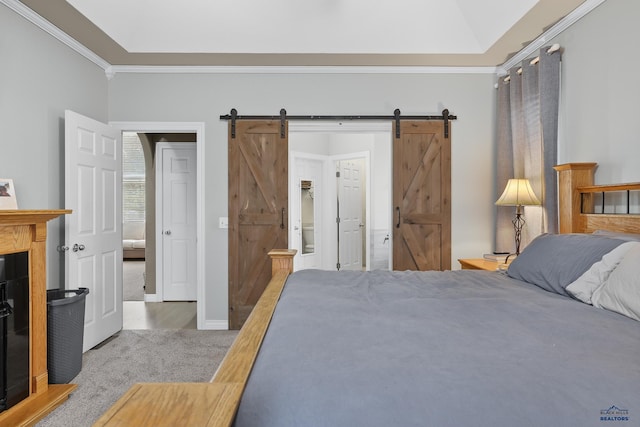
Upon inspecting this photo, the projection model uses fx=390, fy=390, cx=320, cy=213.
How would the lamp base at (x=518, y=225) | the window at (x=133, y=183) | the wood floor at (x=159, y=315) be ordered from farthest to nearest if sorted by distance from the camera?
the window at (x=133, y=183)
the wood floor at (x=159, y=315)
the lamp base at (x=518, y=225)

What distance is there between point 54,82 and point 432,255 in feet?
12.0

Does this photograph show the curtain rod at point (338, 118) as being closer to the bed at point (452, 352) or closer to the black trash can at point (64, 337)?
the black trash can at point (64, 337)

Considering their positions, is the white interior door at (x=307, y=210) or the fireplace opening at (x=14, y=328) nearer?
the fireplace opening at (x=14, y=328)

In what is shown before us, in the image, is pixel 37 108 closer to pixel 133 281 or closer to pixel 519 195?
pixel 519 195

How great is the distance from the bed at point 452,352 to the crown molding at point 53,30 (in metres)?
2.67

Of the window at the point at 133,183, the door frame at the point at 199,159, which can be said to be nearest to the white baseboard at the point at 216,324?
the door frame at the point at 199,159

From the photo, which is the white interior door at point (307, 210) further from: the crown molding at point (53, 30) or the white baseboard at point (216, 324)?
the crown molding at point (53, 30)

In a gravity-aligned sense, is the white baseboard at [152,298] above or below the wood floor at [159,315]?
above

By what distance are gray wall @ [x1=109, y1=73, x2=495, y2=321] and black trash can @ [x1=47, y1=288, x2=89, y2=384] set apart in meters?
1.29

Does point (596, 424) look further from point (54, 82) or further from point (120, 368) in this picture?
point (54, 82)

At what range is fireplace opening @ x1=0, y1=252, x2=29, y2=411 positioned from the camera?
217 centimetres

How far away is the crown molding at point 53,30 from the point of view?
2684mm

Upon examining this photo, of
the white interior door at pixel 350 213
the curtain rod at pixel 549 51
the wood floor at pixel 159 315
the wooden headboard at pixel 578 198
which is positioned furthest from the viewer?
the white interior door at pixel 350 213
